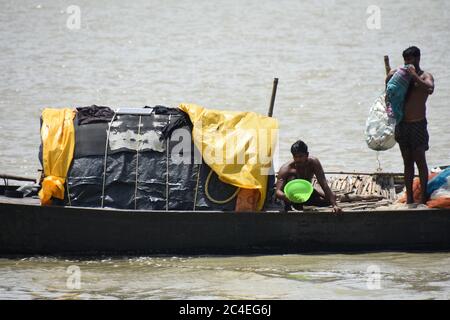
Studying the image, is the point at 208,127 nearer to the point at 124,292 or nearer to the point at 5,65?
the point at 124,292

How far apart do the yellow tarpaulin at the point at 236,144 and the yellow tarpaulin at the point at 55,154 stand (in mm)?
1253

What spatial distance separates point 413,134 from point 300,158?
1238 millimetres

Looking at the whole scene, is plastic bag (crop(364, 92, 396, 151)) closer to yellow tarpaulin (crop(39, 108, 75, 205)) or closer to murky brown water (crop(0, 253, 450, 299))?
murky brown water (crop(0, 253, 450, 299))

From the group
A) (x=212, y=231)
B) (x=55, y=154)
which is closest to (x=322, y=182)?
(x=212, y=231)

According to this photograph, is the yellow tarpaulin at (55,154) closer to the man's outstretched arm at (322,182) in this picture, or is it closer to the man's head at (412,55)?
the man's outstretched arm at (322,182)

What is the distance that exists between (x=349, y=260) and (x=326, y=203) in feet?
2.78

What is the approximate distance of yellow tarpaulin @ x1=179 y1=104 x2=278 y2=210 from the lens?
36.1 feet

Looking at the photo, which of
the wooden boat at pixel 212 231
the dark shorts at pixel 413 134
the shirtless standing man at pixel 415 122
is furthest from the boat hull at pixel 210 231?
the dark shorts at pixel 413 134

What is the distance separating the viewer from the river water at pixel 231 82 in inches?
411

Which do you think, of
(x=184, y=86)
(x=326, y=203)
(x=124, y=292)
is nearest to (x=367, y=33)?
(x=184, y=86)

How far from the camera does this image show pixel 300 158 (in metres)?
11.1

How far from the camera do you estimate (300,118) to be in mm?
19797

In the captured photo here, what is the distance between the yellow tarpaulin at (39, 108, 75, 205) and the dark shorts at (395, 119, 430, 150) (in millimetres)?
3481
